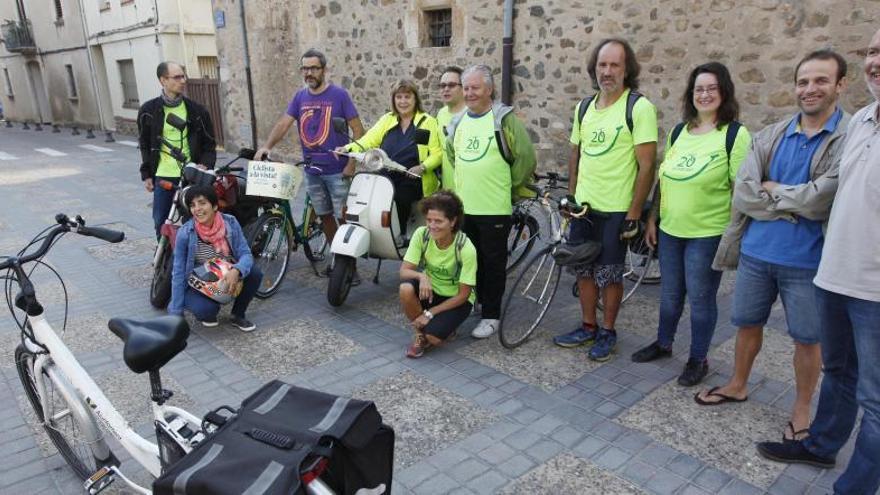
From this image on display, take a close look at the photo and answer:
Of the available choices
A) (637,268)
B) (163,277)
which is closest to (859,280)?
(637,268)

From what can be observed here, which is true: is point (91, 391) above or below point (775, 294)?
below

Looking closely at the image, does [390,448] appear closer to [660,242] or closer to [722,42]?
[660,242]

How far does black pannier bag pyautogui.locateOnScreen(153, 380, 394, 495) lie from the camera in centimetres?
151

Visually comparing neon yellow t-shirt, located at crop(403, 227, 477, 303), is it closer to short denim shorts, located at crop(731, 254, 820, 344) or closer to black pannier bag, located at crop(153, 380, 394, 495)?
short denim shorts, located at crop(731, 254, 820, 344)

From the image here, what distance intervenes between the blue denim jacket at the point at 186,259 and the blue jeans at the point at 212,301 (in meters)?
0.07

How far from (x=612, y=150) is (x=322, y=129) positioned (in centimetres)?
256

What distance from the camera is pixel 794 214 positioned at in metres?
2.61

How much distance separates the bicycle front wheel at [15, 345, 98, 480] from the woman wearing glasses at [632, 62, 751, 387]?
308cm

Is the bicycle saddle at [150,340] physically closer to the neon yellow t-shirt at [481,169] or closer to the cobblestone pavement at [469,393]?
the cobblestone pavement at [469,393]

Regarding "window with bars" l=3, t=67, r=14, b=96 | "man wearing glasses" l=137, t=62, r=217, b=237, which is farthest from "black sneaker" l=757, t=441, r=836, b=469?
"window with bars" l=3, t=67, r=14, b=96

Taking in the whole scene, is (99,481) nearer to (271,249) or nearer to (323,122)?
(271,249)

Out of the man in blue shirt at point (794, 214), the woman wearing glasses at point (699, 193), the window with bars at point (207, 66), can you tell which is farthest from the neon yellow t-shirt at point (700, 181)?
the window with bars at point (207, 66)

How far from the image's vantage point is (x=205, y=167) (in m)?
4.96

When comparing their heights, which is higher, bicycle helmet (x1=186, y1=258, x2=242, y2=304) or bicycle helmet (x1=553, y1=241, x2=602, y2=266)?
bicycle helmet (x1=553, y1=241, x2=602, y2=266)
